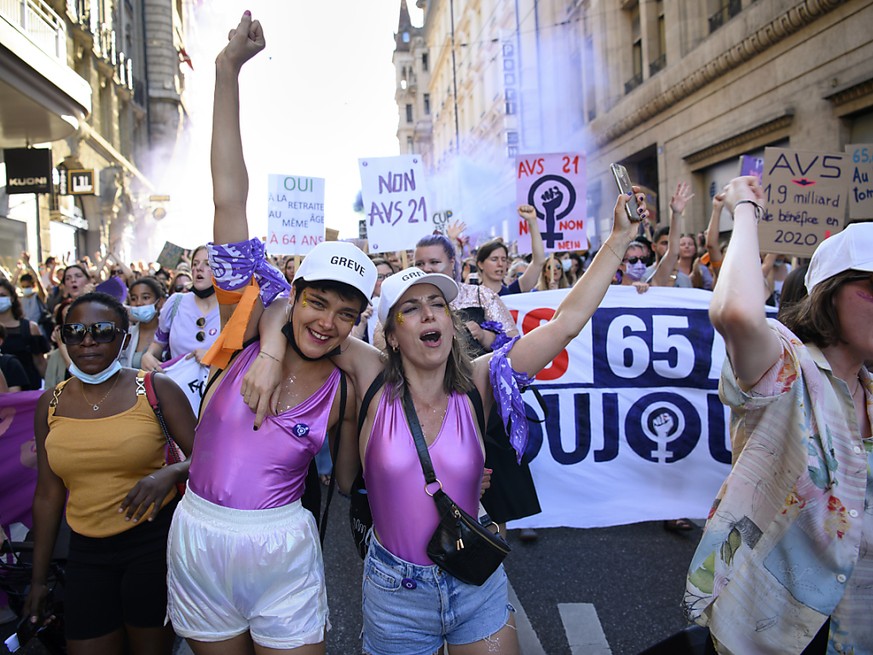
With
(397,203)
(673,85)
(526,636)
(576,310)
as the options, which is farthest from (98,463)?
(673,85)

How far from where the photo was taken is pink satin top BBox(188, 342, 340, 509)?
2.13 m

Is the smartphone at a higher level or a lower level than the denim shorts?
higher

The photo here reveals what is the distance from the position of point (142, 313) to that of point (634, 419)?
406cm

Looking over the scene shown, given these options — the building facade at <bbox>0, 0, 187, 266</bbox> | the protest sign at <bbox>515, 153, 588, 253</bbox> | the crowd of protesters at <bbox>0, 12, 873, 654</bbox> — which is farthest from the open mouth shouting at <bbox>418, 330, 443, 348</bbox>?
the building facade at <bbox>0, 0, 187, 266</bbox>

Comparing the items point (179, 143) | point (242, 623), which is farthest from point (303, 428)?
point (179, 143)

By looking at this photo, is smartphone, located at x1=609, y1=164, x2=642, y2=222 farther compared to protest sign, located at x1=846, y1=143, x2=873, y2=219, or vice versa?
protest sign, located at x1=846, y1=143, x2=873, y2=219

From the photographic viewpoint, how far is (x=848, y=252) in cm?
191

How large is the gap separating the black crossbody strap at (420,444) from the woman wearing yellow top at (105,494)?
1.12 m

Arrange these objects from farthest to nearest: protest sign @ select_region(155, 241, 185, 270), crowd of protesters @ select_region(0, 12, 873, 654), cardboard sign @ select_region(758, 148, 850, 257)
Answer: protest sign @ select_region(155, 241, 185, 270) → cardboard sign @ select_region(758, 148, 850, 257) → crowd of protesters @ select_region(0, 12, 873, 654)

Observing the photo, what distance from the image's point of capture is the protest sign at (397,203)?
27.7ft

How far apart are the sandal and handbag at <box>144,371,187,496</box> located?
353 centimetres

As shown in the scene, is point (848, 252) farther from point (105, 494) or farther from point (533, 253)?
point (533, 253)

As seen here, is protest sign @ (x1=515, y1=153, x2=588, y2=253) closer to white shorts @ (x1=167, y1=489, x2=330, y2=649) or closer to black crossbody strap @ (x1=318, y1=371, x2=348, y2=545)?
black crossbody strap @ (x1=318, y1=371, x2=348, y2=545)

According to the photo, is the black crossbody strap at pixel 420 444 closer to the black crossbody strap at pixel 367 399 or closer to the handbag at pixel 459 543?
the handbag at pixel 459 543
